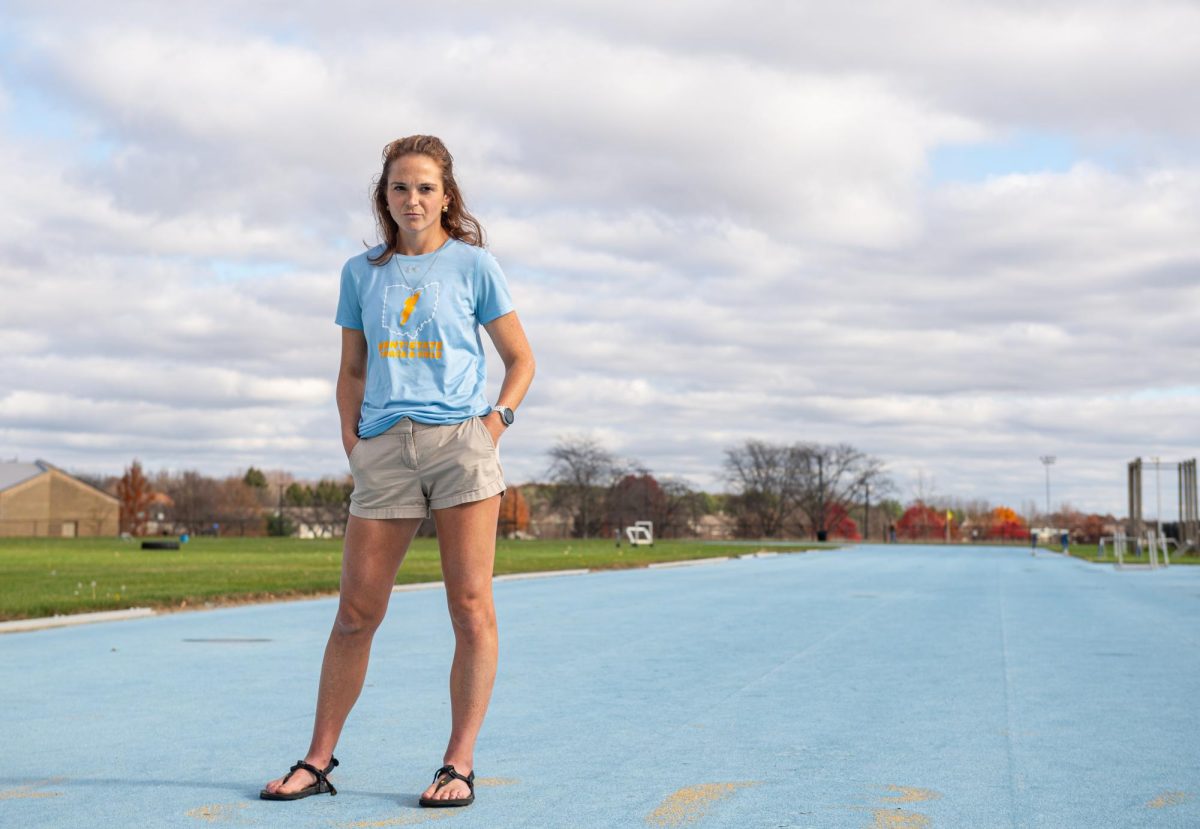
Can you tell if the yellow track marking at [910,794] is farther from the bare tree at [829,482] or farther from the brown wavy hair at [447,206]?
the bare tree at [829,482]

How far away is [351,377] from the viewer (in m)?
4.55

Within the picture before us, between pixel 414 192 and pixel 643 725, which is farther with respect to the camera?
pixel 643 725

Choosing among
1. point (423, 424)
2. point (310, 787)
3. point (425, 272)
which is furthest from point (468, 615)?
point (425, 272)

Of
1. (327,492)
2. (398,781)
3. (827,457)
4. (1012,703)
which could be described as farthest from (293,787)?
(827,457)

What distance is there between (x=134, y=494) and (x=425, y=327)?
8694 cm

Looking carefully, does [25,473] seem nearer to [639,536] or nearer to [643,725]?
[639,536]

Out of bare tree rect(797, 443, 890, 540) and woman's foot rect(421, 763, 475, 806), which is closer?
woman's foot rect(421, 763, 475, 806)

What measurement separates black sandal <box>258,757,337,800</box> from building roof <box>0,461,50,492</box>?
95199 mm

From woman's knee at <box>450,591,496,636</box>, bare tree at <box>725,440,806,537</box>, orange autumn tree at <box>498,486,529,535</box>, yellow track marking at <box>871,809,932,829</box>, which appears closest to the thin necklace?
woman's knee at <box>450,591,496,636</box>

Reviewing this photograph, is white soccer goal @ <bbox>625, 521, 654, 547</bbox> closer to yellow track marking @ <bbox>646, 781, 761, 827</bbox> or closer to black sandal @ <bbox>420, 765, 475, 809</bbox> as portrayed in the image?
yellow track marking @ <bbox>646, 781, 761, 827</bbox>

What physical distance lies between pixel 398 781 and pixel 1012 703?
3.69 metres

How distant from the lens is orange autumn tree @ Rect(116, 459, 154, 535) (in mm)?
83875

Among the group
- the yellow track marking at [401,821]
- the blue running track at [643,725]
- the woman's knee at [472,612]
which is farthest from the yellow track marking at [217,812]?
the woman's knee at [472,612]

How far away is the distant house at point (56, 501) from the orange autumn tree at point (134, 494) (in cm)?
314
